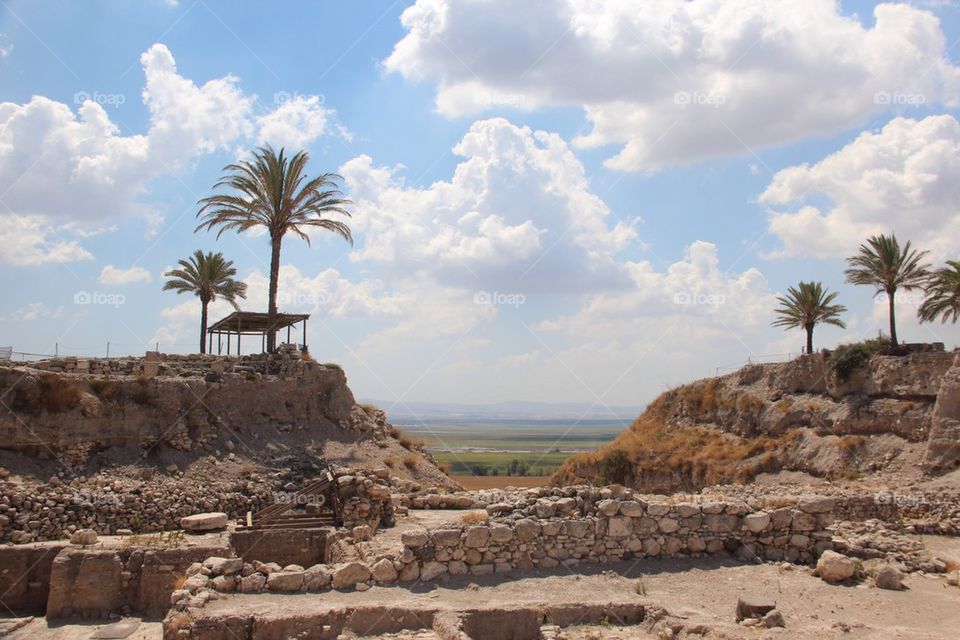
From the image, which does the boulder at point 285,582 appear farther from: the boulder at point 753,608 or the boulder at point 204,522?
the boulder at point 204,522

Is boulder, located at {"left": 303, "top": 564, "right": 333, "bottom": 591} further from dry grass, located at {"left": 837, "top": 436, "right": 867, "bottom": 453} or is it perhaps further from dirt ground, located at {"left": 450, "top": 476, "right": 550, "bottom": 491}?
dry grass, located at {"left": 837, "top": 436, "right": 867, "bottom": 453}

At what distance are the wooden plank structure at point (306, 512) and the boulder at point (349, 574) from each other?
598 centimetres

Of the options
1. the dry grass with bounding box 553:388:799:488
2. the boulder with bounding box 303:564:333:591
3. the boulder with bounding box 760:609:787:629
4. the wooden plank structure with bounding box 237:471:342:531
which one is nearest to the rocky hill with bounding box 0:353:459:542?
the wooden plank structure with bounding box 237:471:342:531

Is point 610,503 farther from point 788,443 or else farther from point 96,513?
point 788,443

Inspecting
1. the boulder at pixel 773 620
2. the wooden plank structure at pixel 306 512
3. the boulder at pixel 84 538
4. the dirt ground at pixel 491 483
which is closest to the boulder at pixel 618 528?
the boulder at pixel 773 620

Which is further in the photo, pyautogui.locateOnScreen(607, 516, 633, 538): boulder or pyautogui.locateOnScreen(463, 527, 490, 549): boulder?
pyautogui.locateOnScreen(607, 516, 633, 538): boulder

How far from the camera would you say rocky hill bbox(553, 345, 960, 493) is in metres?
25.8

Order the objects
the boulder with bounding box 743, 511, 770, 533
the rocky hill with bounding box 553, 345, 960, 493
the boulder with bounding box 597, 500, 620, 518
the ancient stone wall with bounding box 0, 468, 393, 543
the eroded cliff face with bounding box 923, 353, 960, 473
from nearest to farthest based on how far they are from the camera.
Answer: the boulder with bounding box 597, 500, 620, 518 → the boulder with bounding box 743, 511, 770, 533 → the ancient stone wall with bounding box 0, 468, 393, 543 → the eroded cliff face with bounding box 923, 353, 960, 473 → the rocky hill with bounding box 553, 345, 960, 493

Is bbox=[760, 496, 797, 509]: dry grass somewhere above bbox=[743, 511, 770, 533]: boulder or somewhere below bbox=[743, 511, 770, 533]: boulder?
above

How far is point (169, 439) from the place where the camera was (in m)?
21.5

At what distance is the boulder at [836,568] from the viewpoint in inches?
416

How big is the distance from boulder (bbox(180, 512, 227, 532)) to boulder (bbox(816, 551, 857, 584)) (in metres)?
13.8

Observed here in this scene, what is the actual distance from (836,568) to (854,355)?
22558 mm

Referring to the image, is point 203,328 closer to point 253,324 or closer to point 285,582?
point 253,324
